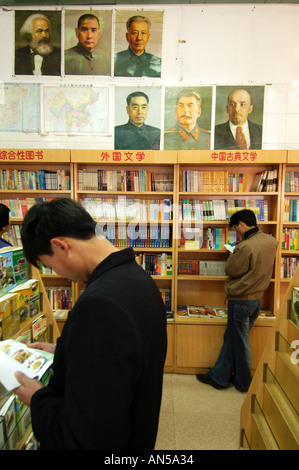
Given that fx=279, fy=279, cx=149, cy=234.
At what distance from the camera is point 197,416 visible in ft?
8.29

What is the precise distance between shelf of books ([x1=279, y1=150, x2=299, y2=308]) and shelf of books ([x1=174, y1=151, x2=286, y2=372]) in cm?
10

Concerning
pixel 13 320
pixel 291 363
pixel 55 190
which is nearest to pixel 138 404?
pixel 13 320

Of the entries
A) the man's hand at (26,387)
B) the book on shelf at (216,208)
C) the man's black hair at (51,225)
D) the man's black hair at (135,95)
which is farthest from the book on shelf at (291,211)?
the man's hand at (26,387)

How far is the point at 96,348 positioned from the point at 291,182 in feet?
10.5

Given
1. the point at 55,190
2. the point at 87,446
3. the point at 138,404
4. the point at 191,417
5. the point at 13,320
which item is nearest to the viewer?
the point at 87,446

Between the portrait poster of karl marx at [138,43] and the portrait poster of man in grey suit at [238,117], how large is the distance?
89 centimetres

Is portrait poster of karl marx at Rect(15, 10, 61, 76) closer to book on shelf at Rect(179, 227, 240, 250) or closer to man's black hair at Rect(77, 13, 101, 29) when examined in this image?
man's black hair at Rect(77, 13, 101, 29)

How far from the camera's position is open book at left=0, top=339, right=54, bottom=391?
1012 millimetres

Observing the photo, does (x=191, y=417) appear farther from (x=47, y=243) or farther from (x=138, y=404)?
(x=47, y=243)

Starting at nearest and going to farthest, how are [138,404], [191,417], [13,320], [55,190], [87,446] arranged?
[87,446], [138,404], [13,320], [191,417], [55,190]

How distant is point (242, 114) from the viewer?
3.46 m

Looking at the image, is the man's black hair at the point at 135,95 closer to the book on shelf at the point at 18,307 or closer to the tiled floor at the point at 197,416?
the book on shelf at the point at 18,307

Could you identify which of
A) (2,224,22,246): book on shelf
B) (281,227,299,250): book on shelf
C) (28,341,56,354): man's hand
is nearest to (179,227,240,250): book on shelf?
(281,227,299,250): book on shelf
